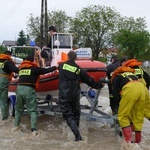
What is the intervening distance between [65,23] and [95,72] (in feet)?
121

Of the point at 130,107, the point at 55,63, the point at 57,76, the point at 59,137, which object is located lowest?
the point at 59,137

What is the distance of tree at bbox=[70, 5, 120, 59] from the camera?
44.4m

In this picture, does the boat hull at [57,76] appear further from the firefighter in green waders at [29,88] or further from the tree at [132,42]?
the tree at [132,42]

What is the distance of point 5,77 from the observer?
845cm

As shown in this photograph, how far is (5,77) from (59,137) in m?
2.42

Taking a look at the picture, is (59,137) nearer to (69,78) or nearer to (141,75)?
(69,78)

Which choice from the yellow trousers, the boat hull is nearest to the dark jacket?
the boat hull

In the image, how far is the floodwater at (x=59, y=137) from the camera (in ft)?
19.9

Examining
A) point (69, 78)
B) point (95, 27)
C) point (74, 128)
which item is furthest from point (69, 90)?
point (95, 27)

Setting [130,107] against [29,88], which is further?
[29,88]

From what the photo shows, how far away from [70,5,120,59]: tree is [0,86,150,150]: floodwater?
3627 cm

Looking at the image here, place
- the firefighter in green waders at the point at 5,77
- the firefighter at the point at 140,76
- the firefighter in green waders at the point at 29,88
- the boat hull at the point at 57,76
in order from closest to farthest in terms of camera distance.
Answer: the firefighter at the point at 140,76 < the firefighter in green waders at the point at 29,88 < the boat hull at the point at 57,76 < the firefighter in green waders at the point at 5,77

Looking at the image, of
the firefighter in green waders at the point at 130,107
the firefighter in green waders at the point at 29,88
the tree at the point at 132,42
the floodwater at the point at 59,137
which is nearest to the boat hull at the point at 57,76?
the firefighter in green waders at the point at 29,88

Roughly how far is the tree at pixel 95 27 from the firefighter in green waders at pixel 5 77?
35628 mm
